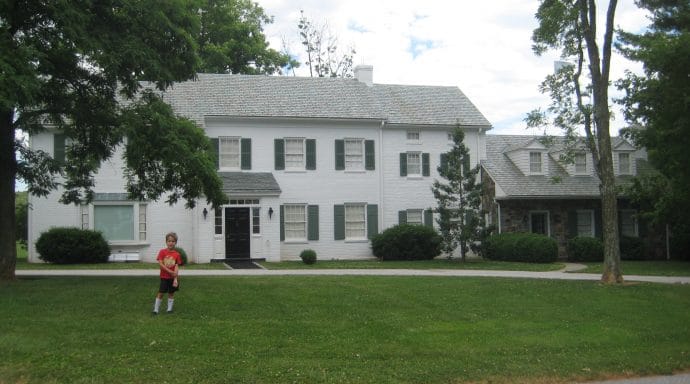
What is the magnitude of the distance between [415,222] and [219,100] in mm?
9838

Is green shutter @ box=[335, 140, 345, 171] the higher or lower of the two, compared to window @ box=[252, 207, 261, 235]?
higher

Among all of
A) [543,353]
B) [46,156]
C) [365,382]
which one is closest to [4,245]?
[46,156]

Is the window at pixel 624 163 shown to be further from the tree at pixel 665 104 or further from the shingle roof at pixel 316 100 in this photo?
the shingle roof at pixel 316 100

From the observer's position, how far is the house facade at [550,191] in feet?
94.6

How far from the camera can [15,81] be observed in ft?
38.8

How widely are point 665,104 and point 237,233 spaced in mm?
15693

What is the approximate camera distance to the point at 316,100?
93.0 ft

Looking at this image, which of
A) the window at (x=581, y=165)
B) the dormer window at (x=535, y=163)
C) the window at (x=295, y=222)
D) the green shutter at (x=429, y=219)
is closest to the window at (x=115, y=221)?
the window at (x=295, y=222)

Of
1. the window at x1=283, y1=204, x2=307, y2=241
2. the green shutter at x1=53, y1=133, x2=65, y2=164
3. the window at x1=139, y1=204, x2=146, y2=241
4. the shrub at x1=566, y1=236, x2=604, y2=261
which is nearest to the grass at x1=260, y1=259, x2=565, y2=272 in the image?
the window at x1=283, y1=204, x2=307, y2=241

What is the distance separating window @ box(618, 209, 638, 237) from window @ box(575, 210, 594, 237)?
175cm

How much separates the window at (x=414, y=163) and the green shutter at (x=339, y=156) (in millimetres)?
2988

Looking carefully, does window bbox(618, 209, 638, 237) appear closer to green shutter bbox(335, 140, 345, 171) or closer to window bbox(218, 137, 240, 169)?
green shutter bbox(335, 140, 345, 171)

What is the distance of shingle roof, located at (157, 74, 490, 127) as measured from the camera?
26.9m

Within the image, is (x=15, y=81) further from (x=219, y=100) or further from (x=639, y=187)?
(x=639, y=187)
